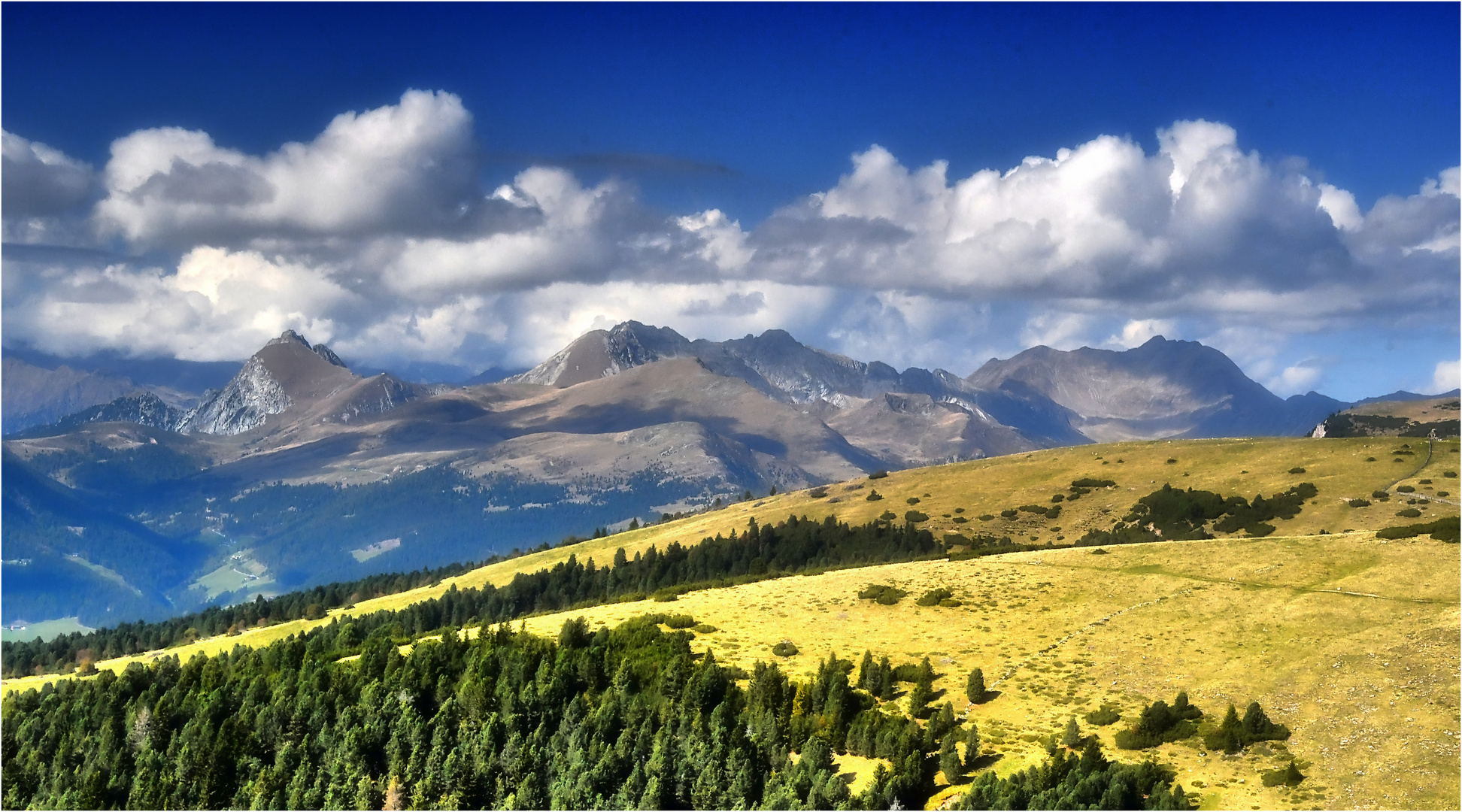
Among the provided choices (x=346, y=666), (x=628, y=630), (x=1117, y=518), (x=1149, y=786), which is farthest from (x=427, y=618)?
(x=1149, y=786)

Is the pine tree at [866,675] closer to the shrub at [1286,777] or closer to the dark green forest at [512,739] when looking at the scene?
the dark green forest at [512,739]

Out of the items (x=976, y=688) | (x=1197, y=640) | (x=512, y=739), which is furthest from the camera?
(x=1197, y=640)

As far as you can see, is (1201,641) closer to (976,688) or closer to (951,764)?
(976,688)

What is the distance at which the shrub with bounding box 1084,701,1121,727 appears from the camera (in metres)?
76.8

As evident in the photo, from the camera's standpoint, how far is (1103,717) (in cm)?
7731

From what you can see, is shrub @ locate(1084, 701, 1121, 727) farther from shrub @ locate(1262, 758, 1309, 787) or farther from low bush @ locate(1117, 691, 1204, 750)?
shrub @ locate(1262, 758, 1309, 787)

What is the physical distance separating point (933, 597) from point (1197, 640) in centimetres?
2903

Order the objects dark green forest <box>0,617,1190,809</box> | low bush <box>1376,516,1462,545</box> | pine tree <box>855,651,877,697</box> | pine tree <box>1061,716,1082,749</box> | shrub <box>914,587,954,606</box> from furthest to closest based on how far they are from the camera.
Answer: shrub <box>914,587,954,606</box> → low bush <box>1376,516,1462,545</box> → pine tree <box>855,651,877,697</box> → pine tree <box>1061,716,1082,749</box> → dark green forest <box>0,617,1190,809</box>

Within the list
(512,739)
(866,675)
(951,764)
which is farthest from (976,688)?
(512,739)

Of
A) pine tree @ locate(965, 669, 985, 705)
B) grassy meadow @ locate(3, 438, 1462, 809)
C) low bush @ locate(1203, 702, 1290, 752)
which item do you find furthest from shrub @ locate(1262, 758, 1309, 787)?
pine tree @ locate(965, 669, 985, 705)

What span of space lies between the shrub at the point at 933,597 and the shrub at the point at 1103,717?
31.7 metres

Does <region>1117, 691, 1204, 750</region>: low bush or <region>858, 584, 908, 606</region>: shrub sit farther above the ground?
<region>858, 584, 908, 606</region>: shrub

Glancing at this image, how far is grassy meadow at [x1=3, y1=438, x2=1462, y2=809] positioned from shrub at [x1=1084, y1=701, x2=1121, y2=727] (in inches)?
22.2

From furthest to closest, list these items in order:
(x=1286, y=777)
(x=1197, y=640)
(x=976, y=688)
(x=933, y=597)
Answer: (x=933, y=597)
(x=1197, y=640)
(x=976, y=688)
(x=1286, y=777)
